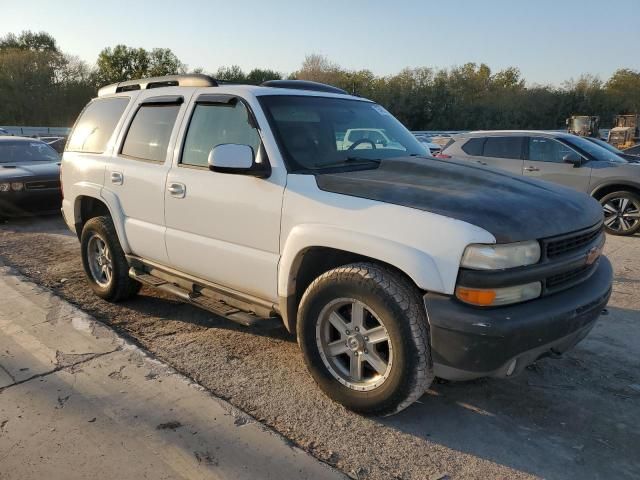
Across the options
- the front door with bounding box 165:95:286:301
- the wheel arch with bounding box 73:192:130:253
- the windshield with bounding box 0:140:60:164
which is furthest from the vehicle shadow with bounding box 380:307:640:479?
the windshield with bounding box 0:140:60:164

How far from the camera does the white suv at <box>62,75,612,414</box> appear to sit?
8.34 ft

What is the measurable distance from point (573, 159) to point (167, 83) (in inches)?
268

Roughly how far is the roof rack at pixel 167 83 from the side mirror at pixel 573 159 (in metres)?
6.65

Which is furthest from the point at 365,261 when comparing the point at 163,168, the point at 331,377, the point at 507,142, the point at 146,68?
the point at 146,68

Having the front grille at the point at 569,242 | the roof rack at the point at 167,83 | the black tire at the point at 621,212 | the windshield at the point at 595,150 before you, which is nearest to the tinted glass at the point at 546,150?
the windshield at the point at 595,150

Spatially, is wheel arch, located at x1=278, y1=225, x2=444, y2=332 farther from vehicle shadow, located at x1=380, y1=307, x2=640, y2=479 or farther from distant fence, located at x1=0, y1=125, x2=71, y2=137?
distant fence, located at x1=0, y1=125, x2=71, y2=137

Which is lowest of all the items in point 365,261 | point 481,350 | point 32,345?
point 32,345

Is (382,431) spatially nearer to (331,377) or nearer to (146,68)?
(331,377)

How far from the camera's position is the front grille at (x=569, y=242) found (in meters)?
2.70

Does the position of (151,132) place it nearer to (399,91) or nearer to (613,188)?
(613,188)

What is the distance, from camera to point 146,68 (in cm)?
6125

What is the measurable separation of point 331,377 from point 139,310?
2401 millimetres

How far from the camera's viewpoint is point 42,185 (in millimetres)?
8977

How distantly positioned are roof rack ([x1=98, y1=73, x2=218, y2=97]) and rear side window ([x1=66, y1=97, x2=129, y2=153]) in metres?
0.13
